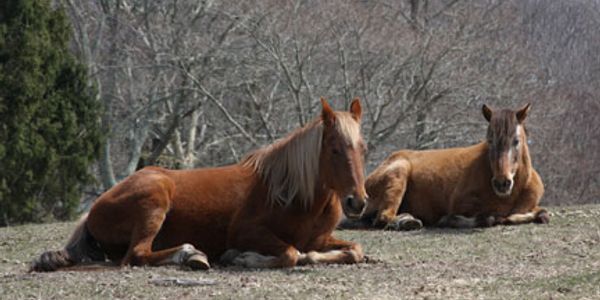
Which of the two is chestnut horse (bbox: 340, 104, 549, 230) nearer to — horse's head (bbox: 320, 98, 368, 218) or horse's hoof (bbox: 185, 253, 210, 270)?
horse's head (bbox: 320, 98, 368, 218)

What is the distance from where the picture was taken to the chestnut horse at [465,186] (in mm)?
10219

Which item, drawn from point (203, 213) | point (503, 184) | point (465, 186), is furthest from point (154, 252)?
point (465, 186)

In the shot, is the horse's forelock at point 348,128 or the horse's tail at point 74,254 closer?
the horse's forelock at point 348,128

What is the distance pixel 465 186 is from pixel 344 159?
3.98 meters

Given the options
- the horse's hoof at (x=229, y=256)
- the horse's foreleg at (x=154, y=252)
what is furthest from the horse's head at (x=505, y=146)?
the horse's foreleg at (x=154, y=252)

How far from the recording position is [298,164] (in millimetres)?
7539

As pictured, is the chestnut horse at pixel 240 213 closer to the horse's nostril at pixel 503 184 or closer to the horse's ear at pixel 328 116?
the horse's ear at pixel 328 116

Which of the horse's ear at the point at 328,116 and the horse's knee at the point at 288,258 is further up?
the horse's ear at the point at 328,116

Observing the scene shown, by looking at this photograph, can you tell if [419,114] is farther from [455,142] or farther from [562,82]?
[562,82]

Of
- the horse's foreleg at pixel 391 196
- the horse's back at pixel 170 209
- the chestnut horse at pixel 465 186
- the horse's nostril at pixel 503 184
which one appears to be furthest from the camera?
the horse's foreleg at pixel 391 196

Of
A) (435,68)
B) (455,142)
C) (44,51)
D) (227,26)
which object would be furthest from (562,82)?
(44,51)

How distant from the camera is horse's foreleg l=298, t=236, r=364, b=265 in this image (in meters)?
7.49

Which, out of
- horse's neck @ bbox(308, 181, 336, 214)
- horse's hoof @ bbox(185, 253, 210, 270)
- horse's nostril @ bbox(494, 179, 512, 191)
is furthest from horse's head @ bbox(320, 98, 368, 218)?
horse's nostril @ bbox(494, 179, 512, 191)

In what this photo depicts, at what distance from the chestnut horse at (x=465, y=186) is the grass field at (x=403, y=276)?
2.63 feet
